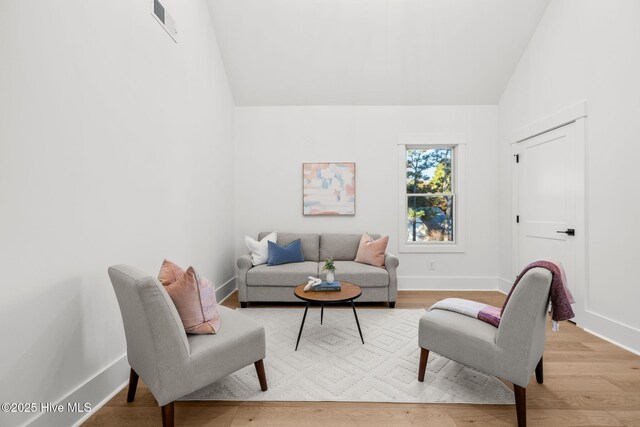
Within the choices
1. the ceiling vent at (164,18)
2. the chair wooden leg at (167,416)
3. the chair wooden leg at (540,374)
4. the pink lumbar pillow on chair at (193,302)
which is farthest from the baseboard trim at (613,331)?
the ceiling vent at (164,18)

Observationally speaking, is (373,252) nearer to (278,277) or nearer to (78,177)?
(278,277)

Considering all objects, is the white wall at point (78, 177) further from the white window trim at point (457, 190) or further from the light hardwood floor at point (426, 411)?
the white window trim at point (457, 190)

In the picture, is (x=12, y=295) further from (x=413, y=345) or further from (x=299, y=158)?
(x=299, y=158)

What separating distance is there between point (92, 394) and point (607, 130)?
471 centimetres

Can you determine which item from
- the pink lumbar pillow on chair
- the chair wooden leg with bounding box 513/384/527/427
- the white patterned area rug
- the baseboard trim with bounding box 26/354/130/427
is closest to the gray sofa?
the white patterned area rug

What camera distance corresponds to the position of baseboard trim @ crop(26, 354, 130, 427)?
1564 millimetres

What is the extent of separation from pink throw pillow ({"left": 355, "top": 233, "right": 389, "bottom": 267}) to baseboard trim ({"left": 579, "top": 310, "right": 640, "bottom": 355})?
7.17 ft

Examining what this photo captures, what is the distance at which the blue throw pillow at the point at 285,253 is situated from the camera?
4.02 metres

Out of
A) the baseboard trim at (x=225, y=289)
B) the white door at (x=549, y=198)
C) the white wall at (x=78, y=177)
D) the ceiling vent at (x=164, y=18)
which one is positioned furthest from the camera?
the baseboard trim at (x=225, y=289)

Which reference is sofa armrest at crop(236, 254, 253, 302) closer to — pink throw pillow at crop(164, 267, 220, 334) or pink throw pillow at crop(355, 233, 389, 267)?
pink throw pillow at crop(355, 233, 389, 267)

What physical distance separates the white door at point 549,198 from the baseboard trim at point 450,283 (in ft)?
1.87

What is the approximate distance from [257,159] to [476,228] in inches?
144

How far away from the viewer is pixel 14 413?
1399 mm

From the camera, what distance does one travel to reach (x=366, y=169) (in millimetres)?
4688
